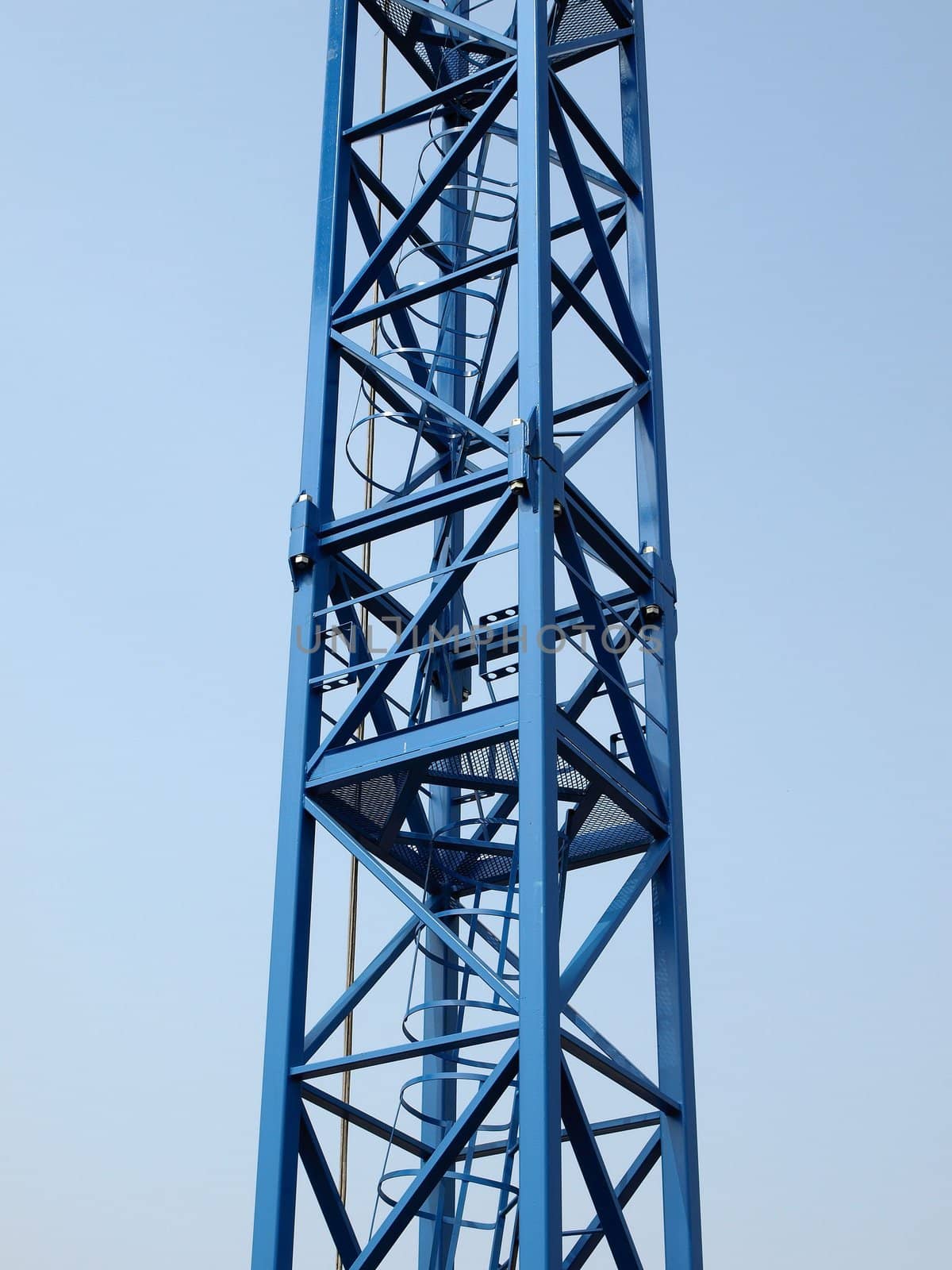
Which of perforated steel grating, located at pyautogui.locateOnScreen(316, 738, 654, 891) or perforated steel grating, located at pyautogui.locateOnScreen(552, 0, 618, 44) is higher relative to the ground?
perforated steel grating, located at pyautogui.locateOnScreen(552, 0, 618, 44)

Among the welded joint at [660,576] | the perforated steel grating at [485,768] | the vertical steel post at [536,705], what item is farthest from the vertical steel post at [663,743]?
the vertical steel post at [536,705]

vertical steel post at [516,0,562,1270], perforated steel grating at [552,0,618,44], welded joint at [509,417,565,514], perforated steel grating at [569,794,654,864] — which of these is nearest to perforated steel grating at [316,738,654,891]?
perforated steel grating at [569,794,654,864]

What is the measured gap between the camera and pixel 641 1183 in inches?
674

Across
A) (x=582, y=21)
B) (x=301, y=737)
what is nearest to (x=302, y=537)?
(x=301, y=737)

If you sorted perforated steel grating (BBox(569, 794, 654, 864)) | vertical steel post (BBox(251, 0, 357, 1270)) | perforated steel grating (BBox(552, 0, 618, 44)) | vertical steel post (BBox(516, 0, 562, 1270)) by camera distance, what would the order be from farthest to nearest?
perforated steel grating (BBox(552, 0, 618, 44)) < perforated steel grating (BBox(569, 794, 654, 864)) < vertical steel post (BBox(251, 0, 357, 1270)) < vertical steel post (BBox(516, 0, 562, 1270))

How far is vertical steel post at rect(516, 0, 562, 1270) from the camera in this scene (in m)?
14.1

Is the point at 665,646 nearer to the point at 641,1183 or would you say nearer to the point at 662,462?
the point at 662,462

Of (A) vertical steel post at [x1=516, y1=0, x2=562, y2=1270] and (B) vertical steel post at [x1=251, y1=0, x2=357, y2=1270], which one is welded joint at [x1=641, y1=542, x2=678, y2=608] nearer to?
(A) vertical steel post at [x1=516, y1=0, x2=562, y2=1270]

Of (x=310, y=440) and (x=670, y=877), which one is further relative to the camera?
(x=310, y=440)

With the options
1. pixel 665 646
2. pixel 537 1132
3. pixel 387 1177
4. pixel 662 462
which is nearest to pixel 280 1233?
pixel 387 1177

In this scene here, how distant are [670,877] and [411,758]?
2.92 m

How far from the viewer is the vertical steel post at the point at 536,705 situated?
46.1ft

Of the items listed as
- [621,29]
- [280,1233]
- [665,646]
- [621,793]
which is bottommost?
[280,1233]

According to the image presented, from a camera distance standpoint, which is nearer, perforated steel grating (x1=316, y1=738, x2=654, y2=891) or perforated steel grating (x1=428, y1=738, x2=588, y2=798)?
perforated steel grating (x1=316, y1=738, x2=654, y2=891)
